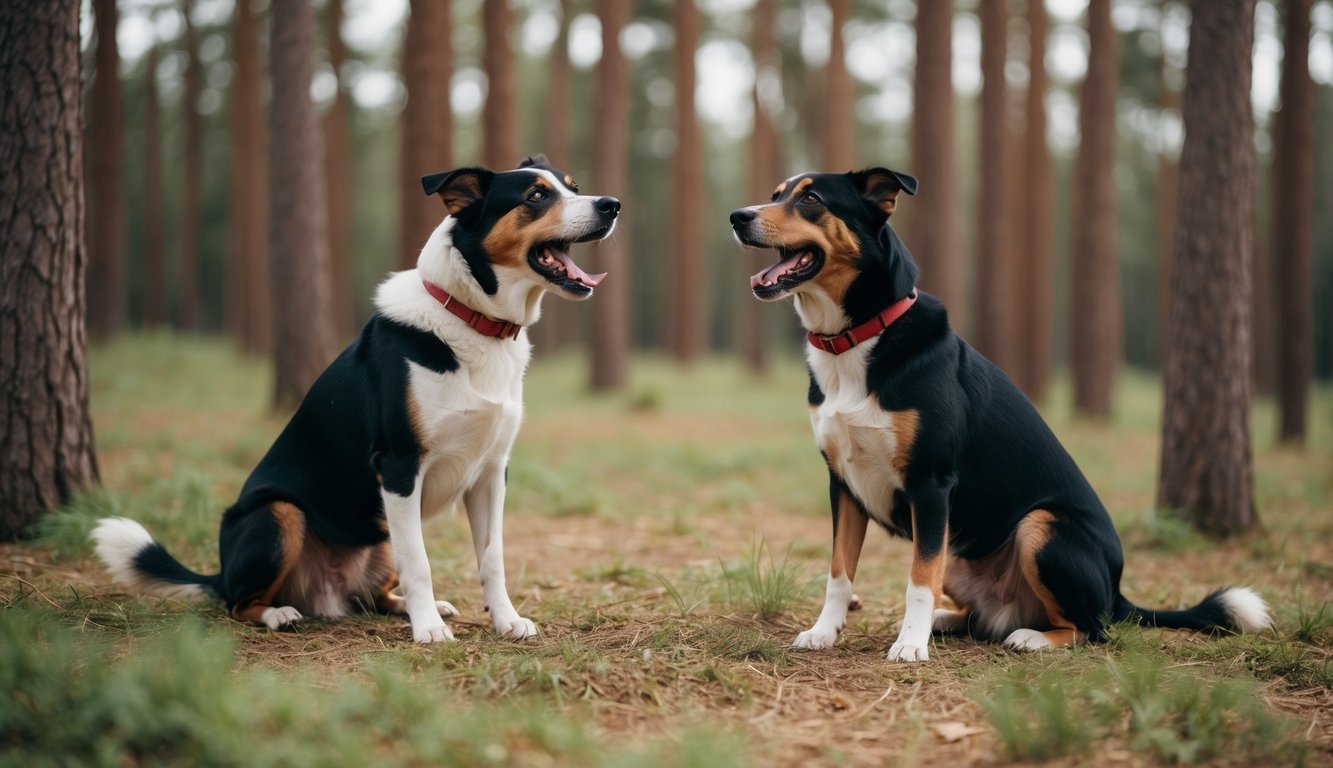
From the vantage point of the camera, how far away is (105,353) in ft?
57.5

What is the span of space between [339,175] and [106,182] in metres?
4.68

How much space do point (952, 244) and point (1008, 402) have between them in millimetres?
8678

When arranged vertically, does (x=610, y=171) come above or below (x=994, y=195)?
above

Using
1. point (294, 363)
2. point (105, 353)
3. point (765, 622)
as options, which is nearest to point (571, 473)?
point (294, 363)

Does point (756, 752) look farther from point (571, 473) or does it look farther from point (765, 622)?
point (571, 473)

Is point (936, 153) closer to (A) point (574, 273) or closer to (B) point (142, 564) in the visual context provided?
(A) point (574, 273)

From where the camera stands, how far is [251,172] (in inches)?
762

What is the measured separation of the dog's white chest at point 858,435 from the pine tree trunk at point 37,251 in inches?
165

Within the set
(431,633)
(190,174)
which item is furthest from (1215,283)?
(190,174)

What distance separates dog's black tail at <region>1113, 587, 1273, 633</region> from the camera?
13.8ft

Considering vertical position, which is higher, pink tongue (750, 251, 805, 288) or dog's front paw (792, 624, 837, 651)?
pink tongue (750, 251, 805, 288)

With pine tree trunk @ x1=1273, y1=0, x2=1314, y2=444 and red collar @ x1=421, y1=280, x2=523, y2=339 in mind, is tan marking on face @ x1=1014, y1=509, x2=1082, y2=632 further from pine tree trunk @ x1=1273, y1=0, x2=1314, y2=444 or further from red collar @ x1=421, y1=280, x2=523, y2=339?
pine tree trunk @ x1=1273, y1=0, x2=1314, y2=444

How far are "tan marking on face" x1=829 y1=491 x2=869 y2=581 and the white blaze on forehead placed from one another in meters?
1.79

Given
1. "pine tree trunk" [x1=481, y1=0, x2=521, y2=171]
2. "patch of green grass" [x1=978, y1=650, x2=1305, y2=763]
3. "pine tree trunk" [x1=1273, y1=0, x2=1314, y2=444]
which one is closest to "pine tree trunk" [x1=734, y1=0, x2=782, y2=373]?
"pine tree trunk" [x1=481, y1=0, x2=521, y2=171]
